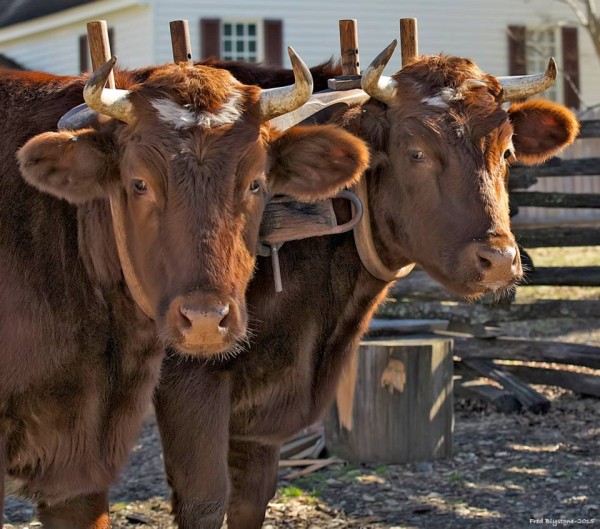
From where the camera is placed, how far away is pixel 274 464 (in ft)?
18.5

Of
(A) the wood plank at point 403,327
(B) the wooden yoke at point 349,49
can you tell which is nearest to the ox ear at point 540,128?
(B) the wooden yoke at point 349,49

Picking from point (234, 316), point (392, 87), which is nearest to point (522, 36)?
point (392, 87)

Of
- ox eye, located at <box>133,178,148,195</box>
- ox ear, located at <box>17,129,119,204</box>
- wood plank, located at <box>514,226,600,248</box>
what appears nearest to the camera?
ox ear, located at <box>17,129,119,204</box>

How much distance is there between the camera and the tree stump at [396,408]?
7.39 meters

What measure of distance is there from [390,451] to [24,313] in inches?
150

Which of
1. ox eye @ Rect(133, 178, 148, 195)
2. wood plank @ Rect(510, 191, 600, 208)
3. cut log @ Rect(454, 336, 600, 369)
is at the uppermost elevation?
ox eye @ Rect(133, 178, 148, 195)

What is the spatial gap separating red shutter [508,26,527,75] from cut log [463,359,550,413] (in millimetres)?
18695

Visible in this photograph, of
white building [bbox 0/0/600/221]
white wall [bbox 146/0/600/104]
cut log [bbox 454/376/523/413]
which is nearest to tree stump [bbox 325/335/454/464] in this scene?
cut log [bbox 454/376/523/413]

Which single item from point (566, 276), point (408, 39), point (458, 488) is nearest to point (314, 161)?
point (408, 39)

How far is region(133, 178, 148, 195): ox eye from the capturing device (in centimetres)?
421

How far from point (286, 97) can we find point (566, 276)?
5806mm

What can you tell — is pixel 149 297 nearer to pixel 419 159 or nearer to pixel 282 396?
pixel 282 396

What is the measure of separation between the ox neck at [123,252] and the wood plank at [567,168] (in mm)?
6347

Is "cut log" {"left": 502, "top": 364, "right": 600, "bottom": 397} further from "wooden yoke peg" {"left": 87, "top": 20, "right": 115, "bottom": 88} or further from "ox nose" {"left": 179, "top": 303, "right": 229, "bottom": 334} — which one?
"ox nose" {"left": 179, "top": 303, "right": 229, "bottom": 334}
